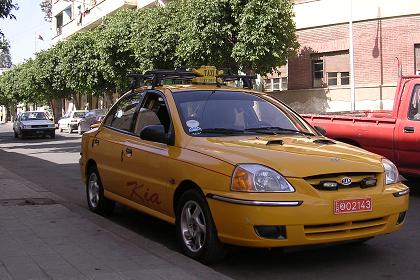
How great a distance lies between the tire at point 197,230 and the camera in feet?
16.8

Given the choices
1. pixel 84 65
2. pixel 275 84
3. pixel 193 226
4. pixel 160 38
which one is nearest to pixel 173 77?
pixel 193 226

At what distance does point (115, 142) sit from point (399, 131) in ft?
14.5

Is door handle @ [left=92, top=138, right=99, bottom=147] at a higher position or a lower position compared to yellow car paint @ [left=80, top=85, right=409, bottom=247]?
higher

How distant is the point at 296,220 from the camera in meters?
4.73

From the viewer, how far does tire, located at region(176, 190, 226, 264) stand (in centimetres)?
511

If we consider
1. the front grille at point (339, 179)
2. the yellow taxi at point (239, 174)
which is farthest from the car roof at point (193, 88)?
the front grille at point (339, 179)

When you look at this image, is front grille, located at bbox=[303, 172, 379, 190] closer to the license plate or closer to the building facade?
the license plate

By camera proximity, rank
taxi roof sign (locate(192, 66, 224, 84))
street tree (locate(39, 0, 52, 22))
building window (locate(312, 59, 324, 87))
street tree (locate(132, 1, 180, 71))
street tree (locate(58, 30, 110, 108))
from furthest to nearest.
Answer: street tree (locate(39, 0, 52, 22)), street tree (locate(58, 30, 110, 108)), street tree (locate(132, 1, 180, 71)), building window (locate(312, 59, 324, 87)), taxi roof sign (locate(192, 66, 224, 84))

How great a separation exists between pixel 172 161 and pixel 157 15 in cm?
2358

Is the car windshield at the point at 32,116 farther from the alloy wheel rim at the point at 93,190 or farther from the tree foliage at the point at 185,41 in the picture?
the alloy wheel rim at the point at 93,190

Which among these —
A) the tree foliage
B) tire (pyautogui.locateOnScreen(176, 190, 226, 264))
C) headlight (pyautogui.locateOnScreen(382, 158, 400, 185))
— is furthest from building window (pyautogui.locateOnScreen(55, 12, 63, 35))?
headlight (pyautogui.locateOnScreen(382, 158, 400, 185))

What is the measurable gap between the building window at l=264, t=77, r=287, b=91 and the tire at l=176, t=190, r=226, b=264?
22484mm

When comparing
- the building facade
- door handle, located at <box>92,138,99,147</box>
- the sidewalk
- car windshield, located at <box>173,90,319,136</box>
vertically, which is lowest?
the sidewalk

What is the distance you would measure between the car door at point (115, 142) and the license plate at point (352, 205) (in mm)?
2753
